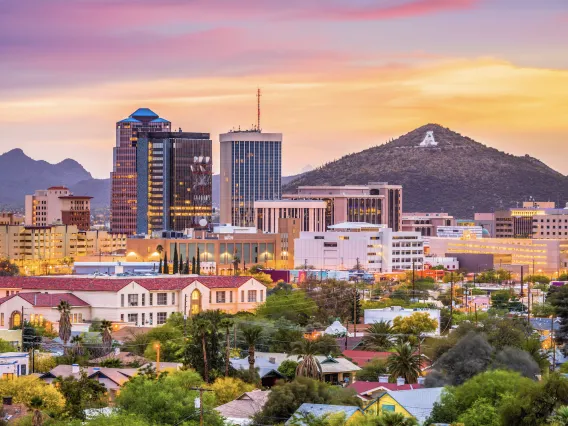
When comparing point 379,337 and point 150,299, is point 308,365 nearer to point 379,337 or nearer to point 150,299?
point 379,337

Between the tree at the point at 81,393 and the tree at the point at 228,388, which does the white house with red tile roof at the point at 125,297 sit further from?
the tree at the point at 81,393

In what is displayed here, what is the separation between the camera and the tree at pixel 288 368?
7725 centimetres

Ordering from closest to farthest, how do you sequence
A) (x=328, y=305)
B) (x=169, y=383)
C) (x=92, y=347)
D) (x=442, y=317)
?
(x=169, y=383) < (x=92, y=347) < (x=442, y=317) < (x=328, y=305)

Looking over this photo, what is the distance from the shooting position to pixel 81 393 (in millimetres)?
65938

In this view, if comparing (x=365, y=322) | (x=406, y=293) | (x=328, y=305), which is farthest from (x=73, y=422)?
(x=406, y=293)

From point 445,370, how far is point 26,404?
21.5 m

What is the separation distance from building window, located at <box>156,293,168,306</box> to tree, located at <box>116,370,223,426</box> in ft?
183

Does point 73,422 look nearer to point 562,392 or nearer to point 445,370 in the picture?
point 562,392

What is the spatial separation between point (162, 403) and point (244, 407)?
18.3 feet

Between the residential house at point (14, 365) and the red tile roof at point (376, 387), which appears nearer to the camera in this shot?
the red tile roof at point (376, 387)

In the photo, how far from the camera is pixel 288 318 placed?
119 metres

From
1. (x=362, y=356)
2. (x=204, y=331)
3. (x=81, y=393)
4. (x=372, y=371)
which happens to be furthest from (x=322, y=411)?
(x=362, y=356)

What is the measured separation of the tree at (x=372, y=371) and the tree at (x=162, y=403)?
15.8m

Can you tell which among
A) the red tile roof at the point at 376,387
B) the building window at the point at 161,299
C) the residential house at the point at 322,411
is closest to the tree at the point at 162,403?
the residential house at the point at 322,411
